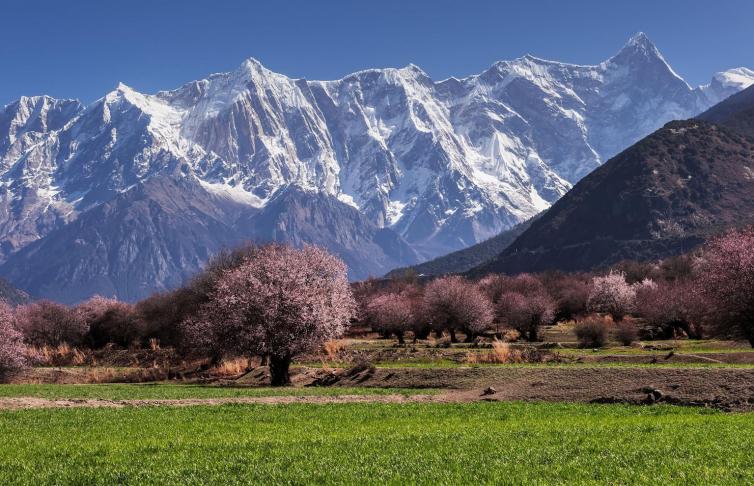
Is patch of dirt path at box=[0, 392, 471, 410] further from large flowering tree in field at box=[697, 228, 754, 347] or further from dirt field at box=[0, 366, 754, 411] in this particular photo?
large flowering tree in field at box=[697, 228, 754, 347]

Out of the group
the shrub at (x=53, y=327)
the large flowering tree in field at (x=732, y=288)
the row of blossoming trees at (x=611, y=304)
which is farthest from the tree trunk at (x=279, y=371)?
the shrub at (x=53, y=327)

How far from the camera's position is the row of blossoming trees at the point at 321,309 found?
1940 inches

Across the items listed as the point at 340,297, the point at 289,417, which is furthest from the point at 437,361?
the point at 289,417

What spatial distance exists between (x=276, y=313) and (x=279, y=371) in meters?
4.33

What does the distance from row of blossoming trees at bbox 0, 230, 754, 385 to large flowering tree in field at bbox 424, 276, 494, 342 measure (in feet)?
0.56

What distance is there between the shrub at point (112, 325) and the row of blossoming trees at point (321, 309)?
0.19 m

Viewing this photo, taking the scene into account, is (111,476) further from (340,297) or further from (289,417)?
(340,297)

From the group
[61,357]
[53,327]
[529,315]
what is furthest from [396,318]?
[53,327]

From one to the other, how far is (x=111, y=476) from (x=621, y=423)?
16.8 m

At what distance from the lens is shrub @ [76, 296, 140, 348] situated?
9774 centimetres

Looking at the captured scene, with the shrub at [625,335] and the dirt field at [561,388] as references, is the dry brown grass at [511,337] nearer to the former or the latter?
the shrub at [625,335]

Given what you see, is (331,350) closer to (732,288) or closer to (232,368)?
(232,368)

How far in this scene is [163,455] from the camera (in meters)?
17.8

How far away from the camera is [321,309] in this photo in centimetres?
5009
